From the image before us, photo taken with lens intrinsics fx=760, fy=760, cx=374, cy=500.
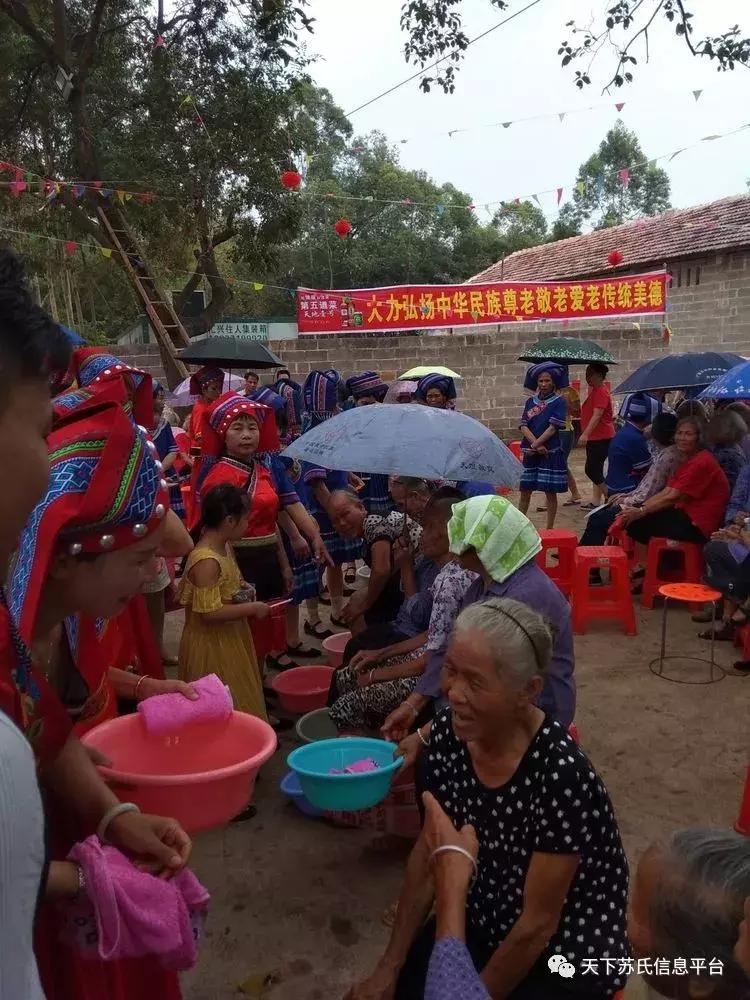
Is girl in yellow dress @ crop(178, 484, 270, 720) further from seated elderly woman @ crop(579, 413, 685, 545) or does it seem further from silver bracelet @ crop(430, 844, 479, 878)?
seated elderly woman @ crop(579, 413, 685, 545)

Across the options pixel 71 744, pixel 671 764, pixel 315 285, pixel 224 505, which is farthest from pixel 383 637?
pixel 315 285

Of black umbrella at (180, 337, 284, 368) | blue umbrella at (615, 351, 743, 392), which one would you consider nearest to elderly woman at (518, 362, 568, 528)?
blue umbrella at (615, 351, 743, 392)

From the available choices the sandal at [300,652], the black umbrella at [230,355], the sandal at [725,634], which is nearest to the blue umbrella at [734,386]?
the sandal at [725,634]

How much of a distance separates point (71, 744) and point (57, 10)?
1215 centimetres

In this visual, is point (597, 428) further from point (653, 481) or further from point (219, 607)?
point (219, 607)

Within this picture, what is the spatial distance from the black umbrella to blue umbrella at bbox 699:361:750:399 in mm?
3662

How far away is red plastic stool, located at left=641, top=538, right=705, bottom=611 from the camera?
566 centimetres

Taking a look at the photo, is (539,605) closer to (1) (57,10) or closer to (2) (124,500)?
(2) (124,500)

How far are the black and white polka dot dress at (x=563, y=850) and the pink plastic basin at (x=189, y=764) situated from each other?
578mm

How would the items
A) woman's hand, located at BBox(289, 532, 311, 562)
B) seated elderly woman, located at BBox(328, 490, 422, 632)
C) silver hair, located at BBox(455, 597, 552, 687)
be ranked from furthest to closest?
woman's hand, located at BBox(289, 532, 311, 562), seated elderly woman, located at BBox(328, 490, 422, 632), silver hair, located at BBox(455, 597, 552, 687)

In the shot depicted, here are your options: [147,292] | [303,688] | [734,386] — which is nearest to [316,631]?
[303,688]

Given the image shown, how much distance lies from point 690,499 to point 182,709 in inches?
180

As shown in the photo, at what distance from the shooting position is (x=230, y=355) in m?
6.94

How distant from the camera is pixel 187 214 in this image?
11.4m
